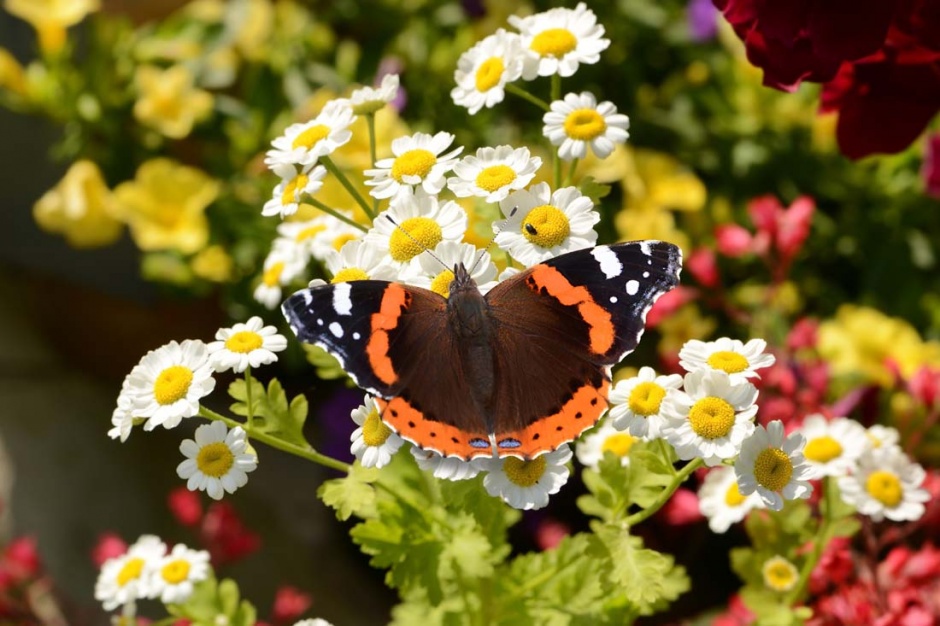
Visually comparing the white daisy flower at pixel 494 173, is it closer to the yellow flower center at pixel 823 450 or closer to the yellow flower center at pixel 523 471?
the yellow flower center at pixel 523 471

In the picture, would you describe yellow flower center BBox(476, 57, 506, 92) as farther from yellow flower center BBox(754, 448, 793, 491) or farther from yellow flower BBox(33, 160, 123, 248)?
yellow flower BBox(33, 160, 123, 248)

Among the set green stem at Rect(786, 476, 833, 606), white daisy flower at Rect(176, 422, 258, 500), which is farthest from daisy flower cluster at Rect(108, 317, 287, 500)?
green stem at Rect(786, 476, 833, 606)

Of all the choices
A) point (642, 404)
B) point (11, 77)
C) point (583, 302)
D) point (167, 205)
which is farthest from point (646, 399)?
point (11, 77)

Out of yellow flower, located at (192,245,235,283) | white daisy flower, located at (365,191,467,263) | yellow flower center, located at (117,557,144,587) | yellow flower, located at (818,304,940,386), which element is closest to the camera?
white daisy flower, located at (365,191,467,263)

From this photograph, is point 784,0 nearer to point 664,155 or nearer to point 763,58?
point 763,58

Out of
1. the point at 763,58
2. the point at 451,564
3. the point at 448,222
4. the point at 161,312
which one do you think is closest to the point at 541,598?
the point at 451,564

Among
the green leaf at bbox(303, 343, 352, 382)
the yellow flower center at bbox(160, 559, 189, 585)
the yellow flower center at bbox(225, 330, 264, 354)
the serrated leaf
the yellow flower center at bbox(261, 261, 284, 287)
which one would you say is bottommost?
the yellow flower center at bbox(160, 559, 189, 585)
